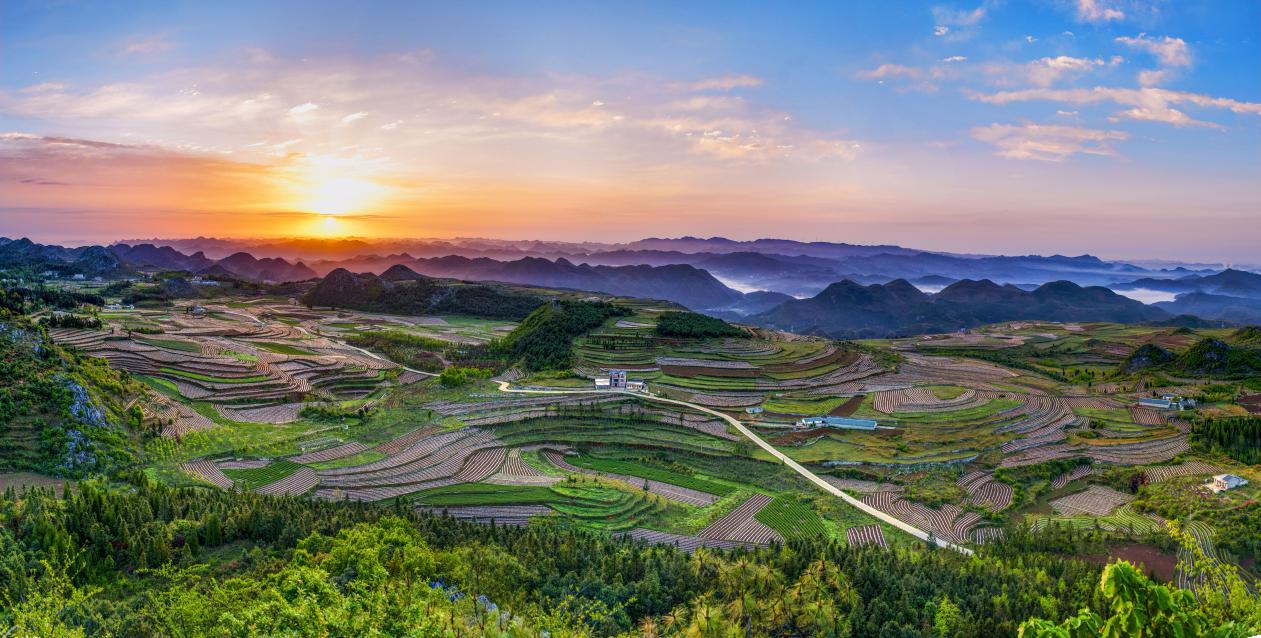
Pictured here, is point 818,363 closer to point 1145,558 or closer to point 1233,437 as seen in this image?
point 1233,437

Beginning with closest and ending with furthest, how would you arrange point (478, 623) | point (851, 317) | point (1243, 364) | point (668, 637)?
point (478, 623), point (668, 637), point (1243, 364), point (851, 317)

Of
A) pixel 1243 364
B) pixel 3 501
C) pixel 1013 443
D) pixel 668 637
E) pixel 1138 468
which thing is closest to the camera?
pixel 668 637

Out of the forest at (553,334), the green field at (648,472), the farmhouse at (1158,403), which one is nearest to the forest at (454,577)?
the green field at (648,472)

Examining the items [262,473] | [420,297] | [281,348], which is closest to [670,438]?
[262,473]

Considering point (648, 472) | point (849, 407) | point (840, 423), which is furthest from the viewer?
point (849, 407)

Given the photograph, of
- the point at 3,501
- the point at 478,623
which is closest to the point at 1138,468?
the point at 478,623

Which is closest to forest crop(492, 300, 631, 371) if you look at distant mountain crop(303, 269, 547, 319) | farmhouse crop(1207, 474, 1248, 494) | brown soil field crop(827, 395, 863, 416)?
brown soil field crop(827, 395, 863, 416)

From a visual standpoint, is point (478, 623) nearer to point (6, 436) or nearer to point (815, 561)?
point (815, 561)

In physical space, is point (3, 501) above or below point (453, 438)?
above
